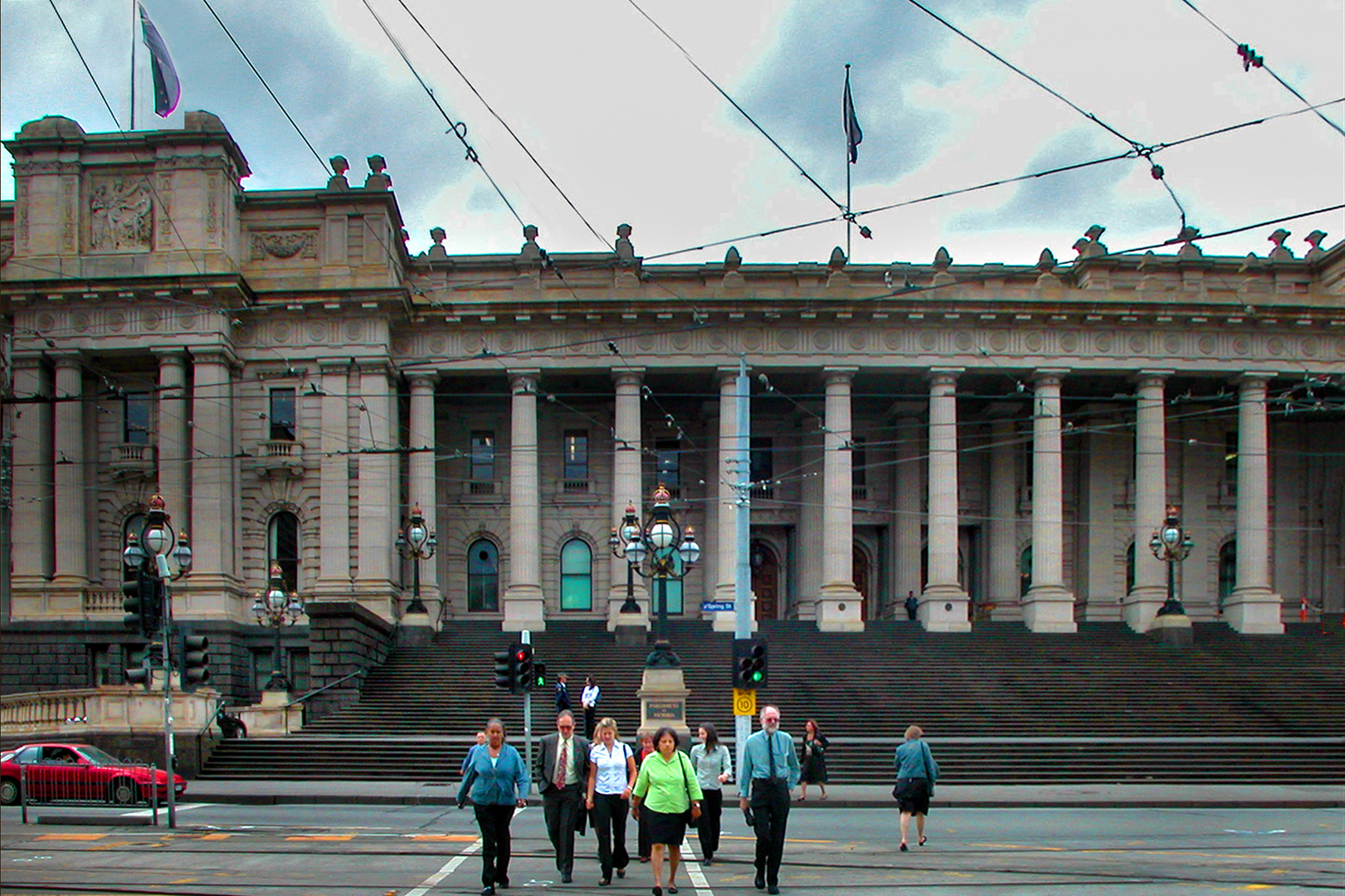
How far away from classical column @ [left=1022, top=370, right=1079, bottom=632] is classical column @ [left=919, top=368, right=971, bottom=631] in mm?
2423

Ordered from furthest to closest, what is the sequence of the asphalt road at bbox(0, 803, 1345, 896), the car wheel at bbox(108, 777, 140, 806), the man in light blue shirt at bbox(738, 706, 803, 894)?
the car wheel at bbox(108, 777, 140, 806) < the asphalt road at bbox(0, 803, 1345, 896) < the man in light blue shirt at bbox(738, 706, 803, 894)

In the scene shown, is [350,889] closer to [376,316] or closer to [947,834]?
[947,834]

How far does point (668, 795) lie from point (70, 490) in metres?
37.1

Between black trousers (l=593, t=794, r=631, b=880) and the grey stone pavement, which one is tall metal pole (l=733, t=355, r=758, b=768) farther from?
black trousers (l=593, t=794, r=631, b=880)

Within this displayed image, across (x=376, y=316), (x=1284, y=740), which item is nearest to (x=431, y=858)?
(x=1284, y=740)

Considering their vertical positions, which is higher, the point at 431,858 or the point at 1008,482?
the point at 1008,482

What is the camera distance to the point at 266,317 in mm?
46031

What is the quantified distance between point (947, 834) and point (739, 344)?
27.6 meters

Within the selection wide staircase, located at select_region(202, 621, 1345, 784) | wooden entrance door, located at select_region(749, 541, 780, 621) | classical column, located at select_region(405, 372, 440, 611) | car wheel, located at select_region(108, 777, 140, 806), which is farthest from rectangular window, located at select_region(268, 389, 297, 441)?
car wheel, located at select_region(108, 777, 140, 806)

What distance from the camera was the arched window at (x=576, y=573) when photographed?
5203cm

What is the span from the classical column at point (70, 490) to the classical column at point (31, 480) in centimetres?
39

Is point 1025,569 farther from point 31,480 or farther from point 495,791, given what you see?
point 495,791

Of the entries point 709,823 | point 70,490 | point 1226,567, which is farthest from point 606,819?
point 1226,567

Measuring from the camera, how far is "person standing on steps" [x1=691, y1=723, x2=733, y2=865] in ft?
56.3
